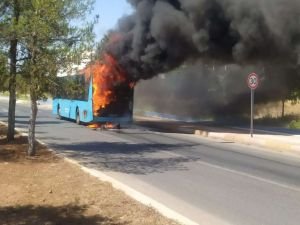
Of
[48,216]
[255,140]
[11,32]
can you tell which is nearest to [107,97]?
[255,140]

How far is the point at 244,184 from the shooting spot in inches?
395

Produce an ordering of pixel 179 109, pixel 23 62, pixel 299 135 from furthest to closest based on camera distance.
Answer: pixel 179 109 < pixel 299 135 < pixel 23 62

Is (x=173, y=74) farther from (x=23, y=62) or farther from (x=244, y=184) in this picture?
(x=244, y=184)

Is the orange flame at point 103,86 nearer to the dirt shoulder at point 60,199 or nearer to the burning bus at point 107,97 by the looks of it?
the burning bus at point 107,97

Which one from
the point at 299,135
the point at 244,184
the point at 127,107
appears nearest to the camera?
the point at 244,184

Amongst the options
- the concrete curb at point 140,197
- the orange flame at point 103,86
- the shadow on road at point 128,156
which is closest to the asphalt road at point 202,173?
Result: the shadow on road at point 128,156

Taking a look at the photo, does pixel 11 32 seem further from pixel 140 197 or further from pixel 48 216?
pixel 48 216

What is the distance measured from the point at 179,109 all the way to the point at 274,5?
1317cm

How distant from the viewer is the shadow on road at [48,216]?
632 centimetres

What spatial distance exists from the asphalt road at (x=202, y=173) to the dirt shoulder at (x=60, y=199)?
31.4 inches

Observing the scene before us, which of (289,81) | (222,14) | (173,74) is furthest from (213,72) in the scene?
(222,14)

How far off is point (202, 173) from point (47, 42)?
4.65 meters

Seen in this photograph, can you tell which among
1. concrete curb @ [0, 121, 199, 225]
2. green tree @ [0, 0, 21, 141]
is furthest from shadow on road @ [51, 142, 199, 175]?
green tree @ [0, 0, 21, 141]

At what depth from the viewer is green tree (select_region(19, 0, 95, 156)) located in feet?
38.2
